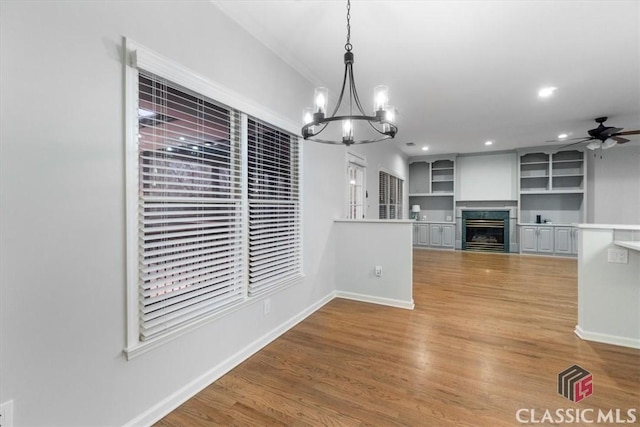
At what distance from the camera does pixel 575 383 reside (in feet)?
6.54

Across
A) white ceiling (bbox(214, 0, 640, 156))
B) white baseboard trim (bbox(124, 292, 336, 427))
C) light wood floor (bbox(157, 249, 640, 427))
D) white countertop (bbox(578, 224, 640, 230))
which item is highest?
white ceiling (bbox(214, 0, 640, 156))

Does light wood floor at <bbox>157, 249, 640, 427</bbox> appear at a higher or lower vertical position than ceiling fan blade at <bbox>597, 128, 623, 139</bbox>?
lower

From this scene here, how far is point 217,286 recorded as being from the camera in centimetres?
209

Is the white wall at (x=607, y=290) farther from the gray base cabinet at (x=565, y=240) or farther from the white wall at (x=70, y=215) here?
the gray base cabinet at (x=565, y=240)

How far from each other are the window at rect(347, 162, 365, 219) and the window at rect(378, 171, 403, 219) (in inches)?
44.4

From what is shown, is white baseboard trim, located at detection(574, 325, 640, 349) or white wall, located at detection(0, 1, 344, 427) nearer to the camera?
white wall, located at detection(0, 1, 344, 427)

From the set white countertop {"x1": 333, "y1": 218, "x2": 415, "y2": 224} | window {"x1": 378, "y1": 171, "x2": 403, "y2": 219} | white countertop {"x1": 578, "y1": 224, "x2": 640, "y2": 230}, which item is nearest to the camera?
white countertop {"x1": 578, "y1": 224, "x2": 640, "y2": 230}

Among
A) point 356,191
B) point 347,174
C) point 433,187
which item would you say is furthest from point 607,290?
point 433,187

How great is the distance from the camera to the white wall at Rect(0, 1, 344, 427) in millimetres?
1152

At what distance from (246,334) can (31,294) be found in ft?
4.89

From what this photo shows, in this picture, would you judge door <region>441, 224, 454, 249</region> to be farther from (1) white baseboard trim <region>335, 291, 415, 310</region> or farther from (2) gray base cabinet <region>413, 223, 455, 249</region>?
(1) white baseboard trim <region>335, 291, 415, 310</region>

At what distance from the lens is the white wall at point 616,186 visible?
670 cm

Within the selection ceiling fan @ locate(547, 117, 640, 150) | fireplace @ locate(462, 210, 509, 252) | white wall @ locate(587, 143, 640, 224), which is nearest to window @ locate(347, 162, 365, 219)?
ceiling fan @ locate(547, 117, 640, 150)

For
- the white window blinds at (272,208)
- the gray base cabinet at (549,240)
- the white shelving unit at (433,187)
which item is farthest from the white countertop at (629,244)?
the white shelving unit at (433,187)
